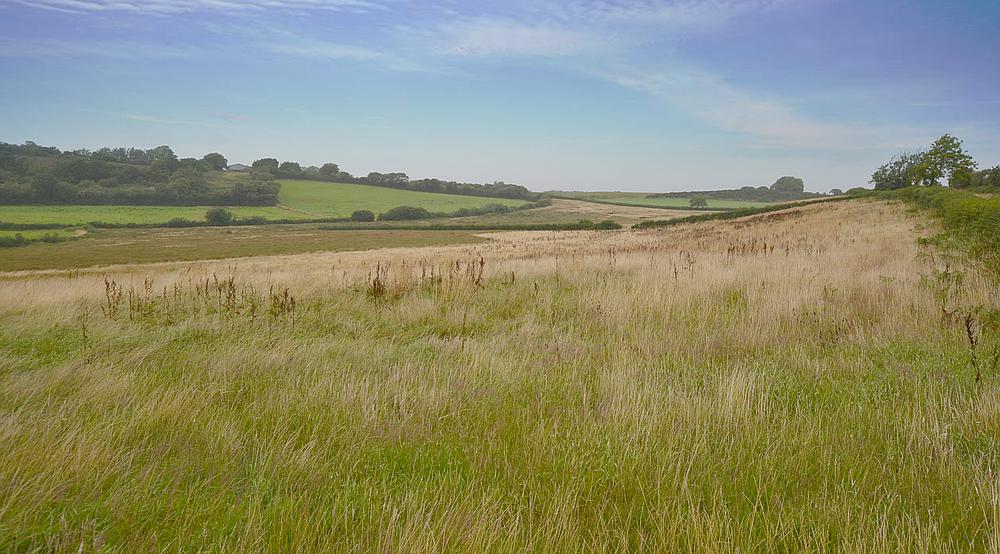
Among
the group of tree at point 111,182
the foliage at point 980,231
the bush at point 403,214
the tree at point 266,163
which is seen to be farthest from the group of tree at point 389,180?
the foliage at point 980,231

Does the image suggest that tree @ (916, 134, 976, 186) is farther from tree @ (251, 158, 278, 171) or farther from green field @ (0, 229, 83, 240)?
tree @ (251, 158, 278, 171)

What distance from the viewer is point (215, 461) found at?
237 centimetres

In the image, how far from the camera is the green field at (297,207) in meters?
83.5

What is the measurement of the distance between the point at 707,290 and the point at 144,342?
7.44 metres

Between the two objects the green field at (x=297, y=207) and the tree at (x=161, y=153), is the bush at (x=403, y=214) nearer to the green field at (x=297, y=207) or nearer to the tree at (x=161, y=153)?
the green field at (x=297, y=207)

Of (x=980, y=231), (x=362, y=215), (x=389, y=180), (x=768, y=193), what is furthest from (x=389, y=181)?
(x=980, y=231)

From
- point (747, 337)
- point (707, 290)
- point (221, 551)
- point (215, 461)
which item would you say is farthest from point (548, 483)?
point (707, 290)

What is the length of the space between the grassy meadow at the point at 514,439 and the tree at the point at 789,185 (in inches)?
5857

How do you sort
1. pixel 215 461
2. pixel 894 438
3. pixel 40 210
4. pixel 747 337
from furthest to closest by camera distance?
pixel 40 210 → pixel 747 337 → pixel 894 438 → pixel 215 461

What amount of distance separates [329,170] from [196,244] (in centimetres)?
9052

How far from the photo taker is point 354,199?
112000 millimetres

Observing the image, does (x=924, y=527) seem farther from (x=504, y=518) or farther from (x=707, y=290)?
(x=707, y=290)

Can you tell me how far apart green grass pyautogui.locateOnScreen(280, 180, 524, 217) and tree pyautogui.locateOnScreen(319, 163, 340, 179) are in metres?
10.0

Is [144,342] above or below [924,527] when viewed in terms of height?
below
